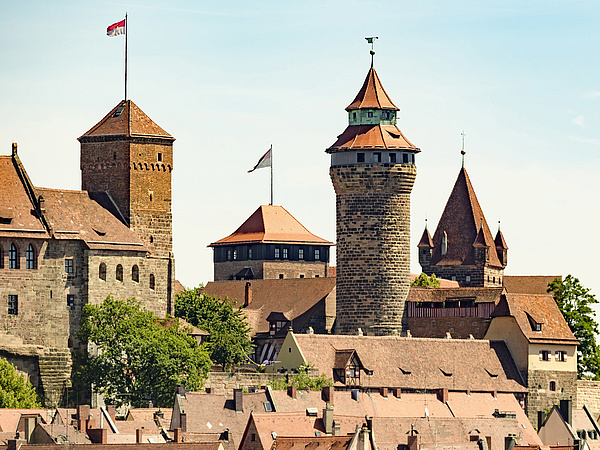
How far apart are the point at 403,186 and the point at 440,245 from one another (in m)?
43.5

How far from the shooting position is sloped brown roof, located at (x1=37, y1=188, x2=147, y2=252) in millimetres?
114625

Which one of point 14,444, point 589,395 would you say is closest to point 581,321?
point 589,395

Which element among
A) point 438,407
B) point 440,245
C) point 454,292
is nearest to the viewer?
point 438,407

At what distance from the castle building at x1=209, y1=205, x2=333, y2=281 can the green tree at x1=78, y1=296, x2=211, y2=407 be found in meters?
46.6

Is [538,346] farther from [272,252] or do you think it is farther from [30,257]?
[272,252]

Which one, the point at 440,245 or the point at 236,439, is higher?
the point at 440,245

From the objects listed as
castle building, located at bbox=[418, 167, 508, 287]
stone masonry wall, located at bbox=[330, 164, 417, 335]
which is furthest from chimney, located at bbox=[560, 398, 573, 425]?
castle building, located at bbox=[418, 167, 508, 287]

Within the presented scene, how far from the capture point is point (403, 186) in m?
130

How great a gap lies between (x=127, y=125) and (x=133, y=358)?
48.8 feet

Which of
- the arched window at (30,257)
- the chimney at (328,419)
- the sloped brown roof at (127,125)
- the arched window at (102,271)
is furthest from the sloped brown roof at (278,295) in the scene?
the chimney at (328,419)

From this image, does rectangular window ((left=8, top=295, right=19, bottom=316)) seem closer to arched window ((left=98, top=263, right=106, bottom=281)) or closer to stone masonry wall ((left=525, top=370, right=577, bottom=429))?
arched window ((left=98, top=263, right=106, bottom=281))

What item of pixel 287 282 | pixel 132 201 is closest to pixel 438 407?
pixel 132 201

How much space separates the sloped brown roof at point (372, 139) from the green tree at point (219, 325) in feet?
37.8

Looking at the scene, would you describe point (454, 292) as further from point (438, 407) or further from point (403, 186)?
point (438, 407)
